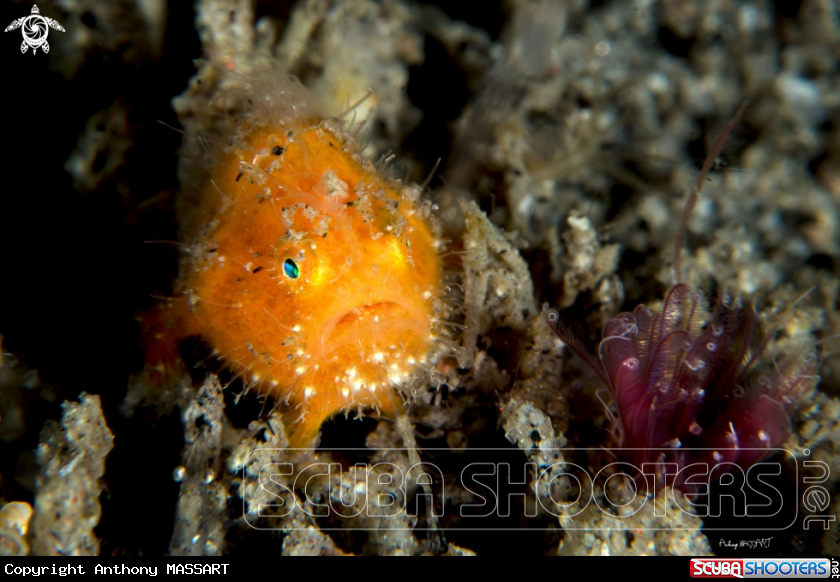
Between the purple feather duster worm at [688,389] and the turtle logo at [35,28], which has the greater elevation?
the turtle logo at [35,28]

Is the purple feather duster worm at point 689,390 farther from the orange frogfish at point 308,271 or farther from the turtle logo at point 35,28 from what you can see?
the turtle logo at point 35,28

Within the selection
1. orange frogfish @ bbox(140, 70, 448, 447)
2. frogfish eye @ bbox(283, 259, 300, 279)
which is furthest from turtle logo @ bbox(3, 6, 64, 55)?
frogfish eye @ bbox(283, 259, 300, 279)

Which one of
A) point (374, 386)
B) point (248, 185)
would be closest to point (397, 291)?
point (374, 386)
